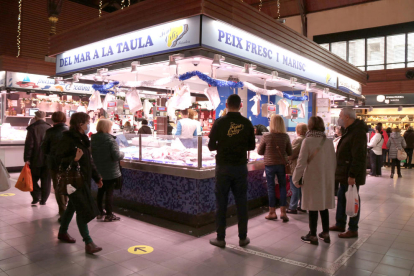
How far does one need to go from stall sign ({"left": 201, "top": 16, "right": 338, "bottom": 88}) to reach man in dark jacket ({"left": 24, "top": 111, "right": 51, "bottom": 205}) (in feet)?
11.9

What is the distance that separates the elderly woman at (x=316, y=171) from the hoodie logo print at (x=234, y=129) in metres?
0.86

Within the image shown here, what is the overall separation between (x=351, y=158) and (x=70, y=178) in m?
3.62

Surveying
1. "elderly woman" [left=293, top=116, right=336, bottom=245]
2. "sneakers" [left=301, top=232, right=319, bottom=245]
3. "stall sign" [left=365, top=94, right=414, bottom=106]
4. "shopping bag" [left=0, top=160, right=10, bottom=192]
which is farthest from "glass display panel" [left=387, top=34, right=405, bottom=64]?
"shopping bag" [left=0, top=160, right=10, bottom=192]

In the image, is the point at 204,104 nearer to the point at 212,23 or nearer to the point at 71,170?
the point at 212,23

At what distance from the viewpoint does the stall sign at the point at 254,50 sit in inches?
200

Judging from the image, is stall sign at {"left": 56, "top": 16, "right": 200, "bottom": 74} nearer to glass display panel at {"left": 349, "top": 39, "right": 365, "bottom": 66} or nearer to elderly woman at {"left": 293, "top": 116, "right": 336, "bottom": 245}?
elderly woman at {"left": 293, "top": 116, "right": 336, "bottom": 245}

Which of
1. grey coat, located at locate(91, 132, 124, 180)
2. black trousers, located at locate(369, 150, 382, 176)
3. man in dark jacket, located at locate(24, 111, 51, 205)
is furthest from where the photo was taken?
black trousers, located at locate(369, 150, 382, 176)

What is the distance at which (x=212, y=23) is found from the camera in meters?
5.08

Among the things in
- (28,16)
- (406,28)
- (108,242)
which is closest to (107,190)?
(108,242)

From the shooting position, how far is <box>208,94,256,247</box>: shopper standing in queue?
4047mm

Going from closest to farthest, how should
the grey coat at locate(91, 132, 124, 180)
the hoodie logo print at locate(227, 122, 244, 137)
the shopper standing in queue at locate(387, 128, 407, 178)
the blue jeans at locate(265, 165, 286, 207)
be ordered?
the hoodie logo print at locate(227, 122, 244, 137), the grey coat at locate(91, 132, 124, 180), the blue jeans at locate(265, 165, 286, 207), the shopper standing in queue at locate(387, 128, 407, 178)

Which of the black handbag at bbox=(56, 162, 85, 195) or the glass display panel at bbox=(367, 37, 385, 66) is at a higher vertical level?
the glass display panel at bbox=(367, 37, 385, 66)

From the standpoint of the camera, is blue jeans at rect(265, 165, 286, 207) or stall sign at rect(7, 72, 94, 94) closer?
blue jeans at rect(265, 165, 286, 207)

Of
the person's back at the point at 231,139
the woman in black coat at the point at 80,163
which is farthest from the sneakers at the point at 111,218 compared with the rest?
the person's back at the point at 231,139
